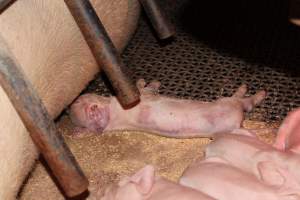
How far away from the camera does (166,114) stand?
174cm

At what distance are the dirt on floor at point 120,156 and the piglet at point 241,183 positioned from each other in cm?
30

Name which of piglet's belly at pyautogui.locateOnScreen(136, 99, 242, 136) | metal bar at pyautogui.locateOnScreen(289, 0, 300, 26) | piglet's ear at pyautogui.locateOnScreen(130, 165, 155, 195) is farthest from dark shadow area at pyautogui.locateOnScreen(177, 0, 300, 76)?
piglet's ear at pyautogui.locateOnScreen(130, 165, 155, 195)

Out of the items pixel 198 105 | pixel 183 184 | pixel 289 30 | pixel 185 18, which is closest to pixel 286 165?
pixel 183 184

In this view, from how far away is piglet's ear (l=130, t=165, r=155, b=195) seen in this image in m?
1.38

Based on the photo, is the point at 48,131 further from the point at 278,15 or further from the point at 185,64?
the point at 278,15

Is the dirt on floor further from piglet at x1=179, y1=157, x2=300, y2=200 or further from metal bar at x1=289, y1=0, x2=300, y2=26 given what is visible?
metal bar at x1=289, y1=0, x2=300, y2=26

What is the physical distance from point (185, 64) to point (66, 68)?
60 centimetres

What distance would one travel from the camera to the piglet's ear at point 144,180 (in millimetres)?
1380

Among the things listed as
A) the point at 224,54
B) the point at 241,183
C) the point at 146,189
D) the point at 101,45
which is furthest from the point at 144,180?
the point at 224,54

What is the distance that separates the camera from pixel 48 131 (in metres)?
1.16

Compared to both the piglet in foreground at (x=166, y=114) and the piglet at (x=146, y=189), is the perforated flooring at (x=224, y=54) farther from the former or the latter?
the piglet at (x=146, y=189)

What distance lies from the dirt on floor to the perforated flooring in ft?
0.55

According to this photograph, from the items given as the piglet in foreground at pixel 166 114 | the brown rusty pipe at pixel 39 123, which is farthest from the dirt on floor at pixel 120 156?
the brown rusty pipe at pixel 39 123

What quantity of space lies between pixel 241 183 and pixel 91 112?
63 centimetres
